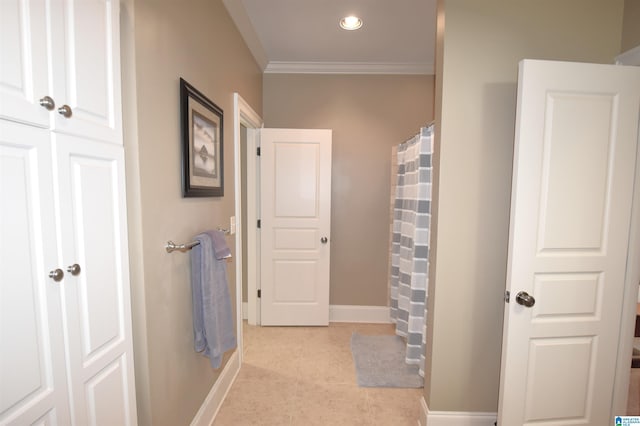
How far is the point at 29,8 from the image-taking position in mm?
697

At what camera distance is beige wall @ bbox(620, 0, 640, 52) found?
1531 mm

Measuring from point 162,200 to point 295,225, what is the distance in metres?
1.86

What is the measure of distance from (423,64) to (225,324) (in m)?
3.06

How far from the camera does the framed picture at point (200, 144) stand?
1.48m

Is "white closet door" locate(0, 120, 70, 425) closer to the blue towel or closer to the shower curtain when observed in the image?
the blue towel

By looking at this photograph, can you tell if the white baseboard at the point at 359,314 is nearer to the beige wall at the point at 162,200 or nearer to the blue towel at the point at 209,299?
the beige wall at the point at 162,200

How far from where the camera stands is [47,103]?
74 cm

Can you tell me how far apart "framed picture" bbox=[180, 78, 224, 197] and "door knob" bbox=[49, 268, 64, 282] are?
0.75m

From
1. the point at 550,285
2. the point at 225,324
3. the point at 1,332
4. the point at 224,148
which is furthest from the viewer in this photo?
the point at 224,148

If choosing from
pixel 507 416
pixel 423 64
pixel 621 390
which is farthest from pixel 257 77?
pixel 621 390

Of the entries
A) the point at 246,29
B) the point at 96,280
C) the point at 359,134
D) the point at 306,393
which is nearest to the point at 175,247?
the point at 96,280

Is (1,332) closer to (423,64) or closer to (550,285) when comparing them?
(550,285)

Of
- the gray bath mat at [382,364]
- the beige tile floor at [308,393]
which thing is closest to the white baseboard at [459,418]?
the beige tile floor at [308,393]

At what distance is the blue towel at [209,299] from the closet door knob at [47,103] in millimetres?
891
